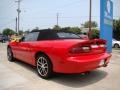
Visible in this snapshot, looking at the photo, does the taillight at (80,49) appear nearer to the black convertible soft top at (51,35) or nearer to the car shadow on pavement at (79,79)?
the car shadow on pavement at (79,79)

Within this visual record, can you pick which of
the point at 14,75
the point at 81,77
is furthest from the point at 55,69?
the point at 14,75

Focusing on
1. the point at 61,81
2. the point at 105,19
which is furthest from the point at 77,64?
the point at 105,19

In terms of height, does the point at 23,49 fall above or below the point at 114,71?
above

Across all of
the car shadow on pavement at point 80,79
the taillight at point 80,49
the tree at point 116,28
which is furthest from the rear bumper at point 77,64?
the tree at point 116,28

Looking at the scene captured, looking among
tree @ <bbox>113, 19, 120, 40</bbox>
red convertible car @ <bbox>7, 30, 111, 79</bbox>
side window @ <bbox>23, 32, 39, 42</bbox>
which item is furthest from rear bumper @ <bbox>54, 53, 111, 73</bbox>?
tree @ <bbox>113, 19, 120, 40</bbox>

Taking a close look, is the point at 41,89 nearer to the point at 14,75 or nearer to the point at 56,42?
the point at 56,42

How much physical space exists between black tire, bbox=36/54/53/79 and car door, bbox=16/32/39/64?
58 centimetres

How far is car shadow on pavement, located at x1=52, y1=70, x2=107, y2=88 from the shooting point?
18.2 ft

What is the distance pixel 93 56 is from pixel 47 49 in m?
1.22

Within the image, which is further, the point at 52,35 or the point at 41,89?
the point at 52,35

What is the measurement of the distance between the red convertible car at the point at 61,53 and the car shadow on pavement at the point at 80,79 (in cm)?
35

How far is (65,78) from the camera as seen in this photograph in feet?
20.0

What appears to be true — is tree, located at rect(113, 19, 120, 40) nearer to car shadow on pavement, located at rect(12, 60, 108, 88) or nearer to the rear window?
car shadow on pavement, located at rect(12, 60, 108, 88)

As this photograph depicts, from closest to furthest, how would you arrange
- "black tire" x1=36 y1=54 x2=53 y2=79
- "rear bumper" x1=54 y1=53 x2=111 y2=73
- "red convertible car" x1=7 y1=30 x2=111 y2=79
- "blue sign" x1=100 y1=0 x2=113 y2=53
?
"rear bumper" x1=54 y1=53 x2=111 y2=73
"red convertible car" x1=7 y1=30 x2=111 y2=79
"black tire" x1=36 y1=54 x2=53 y2=79
"blue sign" x1=100 y1=0 x2=113 y2=53
